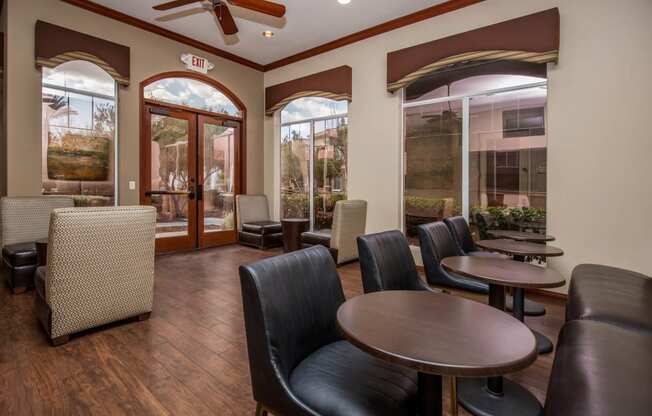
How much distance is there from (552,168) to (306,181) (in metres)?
3.92

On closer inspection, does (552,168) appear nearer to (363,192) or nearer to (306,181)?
(363,192)

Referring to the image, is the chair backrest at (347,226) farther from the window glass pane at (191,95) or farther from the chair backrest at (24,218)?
the chair backrest at (24,218)

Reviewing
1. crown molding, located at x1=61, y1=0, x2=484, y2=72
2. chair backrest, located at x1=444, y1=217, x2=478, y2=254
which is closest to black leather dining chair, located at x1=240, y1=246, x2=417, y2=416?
chair backrest, located at x1=444, y1=217, x2=478, y2=254

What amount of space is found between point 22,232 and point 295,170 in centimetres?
410

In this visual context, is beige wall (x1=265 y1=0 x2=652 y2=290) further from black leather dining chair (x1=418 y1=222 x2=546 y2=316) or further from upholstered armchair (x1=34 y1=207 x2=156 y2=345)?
upholstered armchair (x1=34 y1=207 x2=156 y2=345)

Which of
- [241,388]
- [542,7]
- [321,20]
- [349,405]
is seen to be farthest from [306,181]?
[349,405]

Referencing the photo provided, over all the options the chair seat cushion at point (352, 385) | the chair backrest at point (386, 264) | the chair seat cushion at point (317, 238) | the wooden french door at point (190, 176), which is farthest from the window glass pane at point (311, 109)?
the chair seat cushion at point (352, 385)

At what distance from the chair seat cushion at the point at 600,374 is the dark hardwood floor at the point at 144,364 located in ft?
2.94

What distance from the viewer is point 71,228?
2.31m

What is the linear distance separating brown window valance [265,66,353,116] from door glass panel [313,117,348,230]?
0.47 m

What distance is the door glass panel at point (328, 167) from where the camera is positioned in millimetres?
5812

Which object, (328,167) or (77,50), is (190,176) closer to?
(77,50)

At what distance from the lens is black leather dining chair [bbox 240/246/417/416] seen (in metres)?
1.14

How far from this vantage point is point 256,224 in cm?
614
